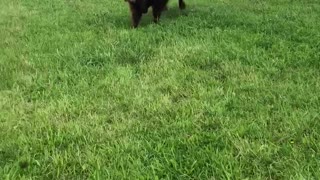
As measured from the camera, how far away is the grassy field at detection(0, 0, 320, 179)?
158 inches

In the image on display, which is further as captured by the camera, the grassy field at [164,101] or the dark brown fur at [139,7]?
the dark brown fur at [139,7]

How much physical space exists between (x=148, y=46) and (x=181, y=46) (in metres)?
0.62

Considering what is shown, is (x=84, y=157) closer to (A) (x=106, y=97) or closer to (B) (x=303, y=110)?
(A) (x=106, y=97)

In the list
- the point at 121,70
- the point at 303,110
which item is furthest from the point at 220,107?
the point at 121,70

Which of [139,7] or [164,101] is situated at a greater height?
[139,7]

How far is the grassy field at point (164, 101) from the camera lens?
13.1 feet

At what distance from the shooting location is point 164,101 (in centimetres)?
547

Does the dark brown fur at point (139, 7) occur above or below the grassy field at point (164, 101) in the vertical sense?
above

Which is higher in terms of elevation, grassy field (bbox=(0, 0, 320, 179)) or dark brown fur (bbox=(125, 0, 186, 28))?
dark brown fur (bbox=(125, 0, 186, 28))

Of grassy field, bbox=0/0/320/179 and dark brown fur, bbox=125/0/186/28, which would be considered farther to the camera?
dark brown fur, bbox=125/0/186/28

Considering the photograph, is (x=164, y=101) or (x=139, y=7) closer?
(x=164, y=101)

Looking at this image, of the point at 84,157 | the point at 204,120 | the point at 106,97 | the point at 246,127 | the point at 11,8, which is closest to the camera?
the point at 84,157

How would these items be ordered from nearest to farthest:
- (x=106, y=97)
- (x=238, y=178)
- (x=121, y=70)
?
(x=238, y=178) → (x=106, y=97) → (x=121, y=70)

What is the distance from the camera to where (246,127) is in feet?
15.0
